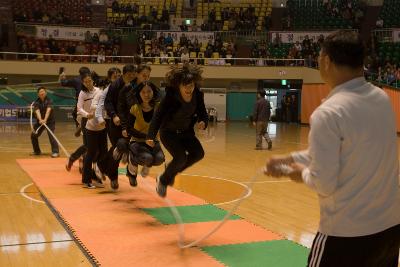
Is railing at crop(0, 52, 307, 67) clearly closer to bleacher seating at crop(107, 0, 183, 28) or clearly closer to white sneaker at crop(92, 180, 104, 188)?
bleacher seating at crop(107, 0, 183, 28)

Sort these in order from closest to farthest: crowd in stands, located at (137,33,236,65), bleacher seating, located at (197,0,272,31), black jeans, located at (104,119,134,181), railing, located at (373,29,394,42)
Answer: black jeans, located at (104,119,134,181) → railing, located at (373,29,394,42) → crowd in stands, located at (137,33,236,65) → bleacher seating, located at (197,0,272,31)

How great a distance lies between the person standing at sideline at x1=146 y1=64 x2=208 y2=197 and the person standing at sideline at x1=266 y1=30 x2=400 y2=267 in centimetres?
354

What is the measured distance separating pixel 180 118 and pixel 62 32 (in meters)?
25.3

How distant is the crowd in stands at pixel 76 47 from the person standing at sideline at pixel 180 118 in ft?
73.9

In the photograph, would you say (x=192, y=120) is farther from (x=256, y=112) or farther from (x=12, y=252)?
(x=256, y=112)

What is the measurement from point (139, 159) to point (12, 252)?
240 cm

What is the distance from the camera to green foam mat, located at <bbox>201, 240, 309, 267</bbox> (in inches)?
191

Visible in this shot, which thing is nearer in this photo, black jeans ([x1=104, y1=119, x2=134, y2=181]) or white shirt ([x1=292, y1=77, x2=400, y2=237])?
white shirt ([x1=292, y1=77, x2=400, y2=237])

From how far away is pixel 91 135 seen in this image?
8500 millimetres

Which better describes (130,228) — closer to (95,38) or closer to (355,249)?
(355,249)

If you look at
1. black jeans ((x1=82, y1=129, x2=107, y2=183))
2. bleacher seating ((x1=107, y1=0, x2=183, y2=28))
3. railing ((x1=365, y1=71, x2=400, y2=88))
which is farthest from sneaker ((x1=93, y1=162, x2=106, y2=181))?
bleacher seating ((x1=107, y1=0, x2=183, y2=28))

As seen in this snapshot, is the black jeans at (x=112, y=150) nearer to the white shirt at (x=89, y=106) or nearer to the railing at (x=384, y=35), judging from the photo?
the white shirt at (x=89, y=106)

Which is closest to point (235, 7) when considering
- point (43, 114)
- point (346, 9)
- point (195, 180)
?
point (346, 9)

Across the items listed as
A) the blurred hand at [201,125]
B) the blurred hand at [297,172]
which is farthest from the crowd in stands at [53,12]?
the blurred hand at [297,172]
